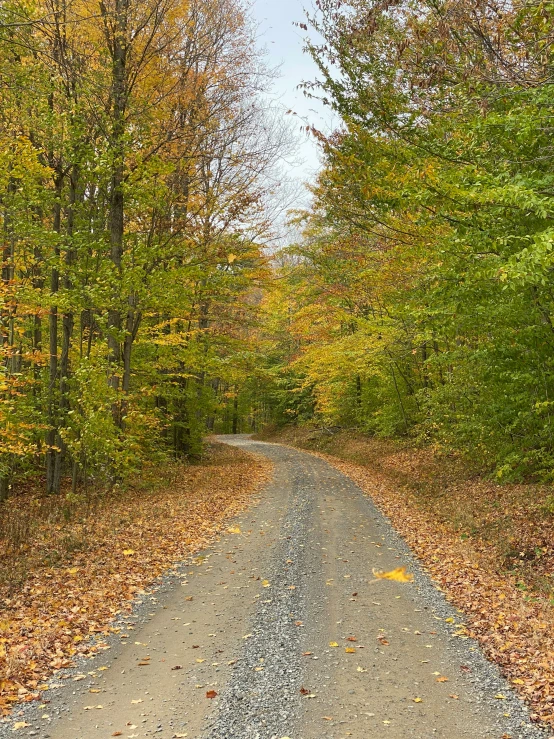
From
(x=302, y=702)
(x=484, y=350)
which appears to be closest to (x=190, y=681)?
(x=302, y=702)

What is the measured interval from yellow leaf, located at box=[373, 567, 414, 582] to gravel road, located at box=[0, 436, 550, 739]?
179 mm

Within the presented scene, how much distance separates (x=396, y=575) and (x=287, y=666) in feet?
10.8

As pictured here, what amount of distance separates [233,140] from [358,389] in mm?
14874

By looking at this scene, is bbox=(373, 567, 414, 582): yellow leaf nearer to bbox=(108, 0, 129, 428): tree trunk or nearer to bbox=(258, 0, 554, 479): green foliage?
bbox=(258, 0, 554, 479): green foliage

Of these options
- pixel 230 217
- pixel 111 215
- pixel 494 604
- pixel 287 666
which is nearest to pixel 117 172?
pixel 111 215

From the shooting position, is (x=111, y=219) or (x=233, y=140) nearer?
(x=111, y=219)

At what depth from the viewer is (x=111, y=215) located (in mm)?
14320

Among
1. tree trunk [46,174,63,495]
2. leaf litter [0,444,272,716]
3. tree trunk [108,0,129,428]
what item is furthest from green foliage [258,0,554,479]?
tree trunk [46,174,63,495]

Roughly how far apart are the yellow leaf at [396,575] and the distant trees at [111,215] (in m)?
6.90

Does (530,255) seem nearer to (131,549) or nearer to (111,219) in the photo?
(131,549)

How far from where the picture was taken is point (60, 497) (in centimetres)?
1347

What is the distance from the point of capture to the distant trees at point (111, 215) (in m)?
11.8

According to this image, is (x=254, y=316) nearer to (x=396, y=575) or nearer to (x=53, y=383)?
(x=53, y=383)

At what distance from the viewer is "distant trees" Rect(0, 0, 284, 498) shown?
11.8 m
